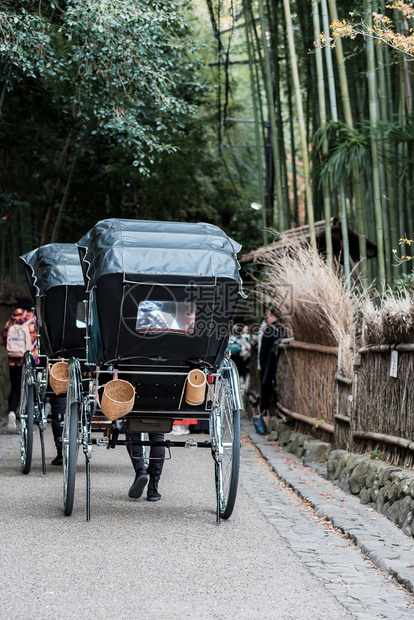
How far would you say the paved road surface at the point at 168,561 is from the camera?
3.94 metres

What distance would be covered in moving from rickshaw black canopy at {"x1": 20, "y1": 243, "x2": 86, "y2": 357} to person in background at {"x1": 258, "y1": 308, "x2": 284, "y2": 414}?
4.24 metres

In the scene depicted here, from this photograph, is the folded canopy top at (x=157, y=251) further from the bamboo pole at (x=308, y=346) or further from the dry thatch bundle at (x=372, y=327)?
the bamboo pole at (x=308, y=346)

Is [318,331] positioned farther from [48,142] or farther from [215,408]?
[48,142]

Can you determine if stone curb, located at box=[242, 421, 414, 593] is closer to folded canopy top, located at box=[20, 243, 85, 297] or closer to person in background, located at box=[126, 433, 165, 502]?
person in background, located at box=[126, 433, 165, 502]

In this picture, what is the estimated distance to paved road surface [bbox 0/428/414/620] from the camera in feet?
12.9

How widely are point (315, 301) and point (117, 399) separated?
426cm

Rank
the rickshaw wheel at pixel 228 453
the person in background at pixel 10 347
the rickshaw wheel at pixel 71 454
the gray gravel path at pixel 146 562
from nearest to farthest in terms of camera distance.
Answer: the gray gravel path at pixel 146 562 < the rickshaw wheel at pixel 71 454 < the rickshaw wheel at pixel 228 453 < the person in background at pixel 10 347

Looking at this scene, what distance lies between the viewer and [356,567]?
4.87 meters

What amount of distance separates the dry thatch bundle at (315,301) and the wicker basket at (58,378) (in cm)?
282

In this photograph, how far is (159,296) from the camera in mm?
5797

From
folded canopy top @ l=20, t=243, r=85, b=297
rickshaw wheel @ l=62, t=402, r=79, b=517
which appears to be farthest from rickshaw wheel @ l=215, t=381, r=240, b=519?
folded canopy top @ l=20, t=243, r=85, b=297

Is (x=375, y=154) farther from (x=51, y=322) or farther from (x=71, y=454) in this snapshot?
(x=71, y=454)

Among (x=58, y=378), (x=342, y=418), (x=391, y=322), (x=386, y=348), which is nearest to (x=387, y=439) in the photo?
(x=386, y=348)

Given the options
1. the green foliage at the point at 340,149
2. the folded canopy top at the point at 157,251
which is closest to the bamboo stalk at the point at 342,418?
the folded canopy top at the point at 157,251
